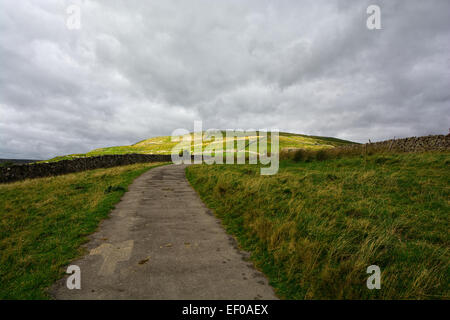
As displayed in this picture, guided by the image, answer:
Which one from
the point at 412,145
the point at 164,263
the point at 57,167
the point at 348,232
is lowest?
the point at 164,263

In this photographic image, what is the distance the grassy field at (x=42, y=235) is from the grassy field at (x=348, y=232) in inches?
160

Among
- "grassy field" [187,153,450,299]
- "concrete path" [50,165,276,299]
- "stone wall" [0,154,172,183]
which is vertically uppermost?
"stone wall" [0,154,172,183]

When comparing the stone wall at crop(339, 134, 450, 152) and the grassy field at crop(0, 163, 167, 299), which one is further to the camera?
the stone wall at crop(339, 134, 450, 152)

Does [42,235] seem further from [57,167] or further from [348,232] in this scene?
[57,167]

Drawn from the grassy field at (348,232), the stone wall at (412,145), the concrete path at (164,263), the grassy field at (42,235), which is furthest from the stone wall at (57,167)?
the stone wall at (412,145)

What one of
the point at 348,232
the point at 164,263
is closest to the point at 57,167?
the point at 164,263

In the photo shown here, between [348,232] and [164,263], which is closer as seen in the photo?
[164,263]

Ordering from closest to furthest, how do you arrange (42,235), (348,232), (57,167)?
(348,232), (42,235), (57,167)

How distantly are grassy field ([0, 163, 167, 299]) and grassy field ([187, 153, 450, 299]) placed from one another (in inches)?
160

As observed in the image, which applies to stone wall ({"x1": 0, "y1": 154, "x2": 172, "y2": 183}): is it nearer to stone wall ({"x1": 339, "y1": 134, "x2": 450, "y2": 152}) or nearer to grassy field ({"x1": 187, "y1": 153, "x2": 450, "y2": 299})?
grassy field ({"x1": 187, "y1": 153, "x2": 450, "y2": 299})

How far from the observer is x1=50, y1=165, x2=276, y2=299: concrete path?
131 inches

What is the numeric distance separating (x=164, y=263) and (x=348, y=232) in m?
4.58

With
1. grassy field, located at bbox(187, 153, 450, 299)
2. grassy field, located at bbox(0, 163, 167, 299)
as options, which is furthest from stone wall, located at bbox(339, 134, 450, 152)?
grassy field, located at bbox(0, 163, 167, 299)

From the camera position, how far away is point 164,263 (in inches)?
164
